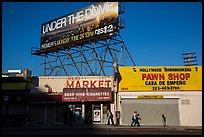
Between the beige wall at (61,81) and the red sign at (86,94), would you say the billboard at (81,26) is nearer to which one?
the beige wall at (61,81)

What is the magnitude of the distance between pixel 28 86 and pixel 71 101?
4.83 meters

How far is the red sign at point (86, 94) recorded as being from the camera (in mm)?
29766

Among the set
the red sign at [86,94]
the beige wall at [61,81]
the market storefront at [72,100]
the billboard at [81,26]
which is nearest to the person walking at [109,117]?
the market storefront at [72,100]

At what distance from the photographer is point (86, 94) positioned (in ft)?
98.7

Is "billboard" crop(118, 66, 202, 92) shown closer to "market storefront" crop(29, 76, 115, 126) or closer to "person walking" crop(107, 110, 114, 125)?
"market storefront" crop(29, 76, 115, 126)

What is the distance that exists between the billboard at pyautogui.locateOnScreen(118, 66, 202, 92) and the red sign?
63.0 inches

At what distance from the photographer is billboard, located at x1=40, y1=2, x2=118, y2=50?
33.8 m

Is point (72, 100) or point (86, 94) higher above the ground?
point (86, 94)

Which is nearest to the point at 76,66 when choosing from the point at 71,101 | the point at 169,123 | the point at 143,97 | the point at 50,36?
the point at 50,36

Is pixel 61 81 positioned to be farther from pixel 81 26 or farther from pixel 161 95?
pixel 161 95

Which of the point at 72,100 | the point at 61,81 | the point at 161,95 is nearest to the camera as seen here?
the point at 72,100

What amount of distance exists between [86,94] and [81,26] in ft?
32.9

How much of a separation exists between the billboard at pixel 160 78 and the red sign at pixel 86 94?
1601mm

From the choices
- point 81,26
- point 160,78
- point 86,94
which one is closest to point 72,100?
point 86,94
